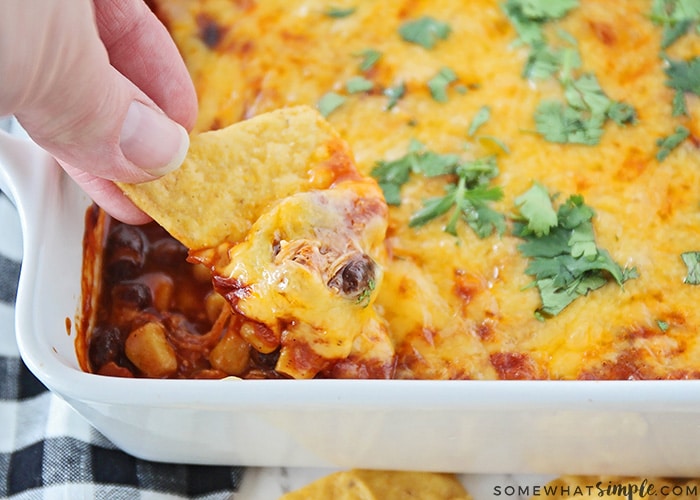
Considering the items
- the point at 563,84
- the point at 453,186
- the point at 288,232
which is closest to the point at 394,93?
the point at 453,186

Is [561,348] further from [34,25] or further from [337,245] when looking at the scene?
[34,25]

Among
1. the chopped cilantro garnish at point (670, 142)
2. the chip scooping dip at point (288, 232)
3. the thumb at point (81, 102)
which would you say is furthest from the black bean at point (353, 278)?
the chopped cilantro garnish at point (670, 142)

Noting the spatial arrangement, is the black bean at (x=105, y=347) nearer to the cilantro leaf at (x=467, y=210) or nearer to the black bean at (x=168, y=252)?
the black bean at (x=168, y=252)

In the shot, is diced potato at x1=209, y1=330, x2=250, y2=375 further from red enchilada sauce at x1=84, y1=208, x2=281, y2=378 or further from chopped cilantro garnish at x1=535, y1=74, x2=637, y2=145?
chopped cilantro garnish at x1=535, y1=74, x2=637, y2=145

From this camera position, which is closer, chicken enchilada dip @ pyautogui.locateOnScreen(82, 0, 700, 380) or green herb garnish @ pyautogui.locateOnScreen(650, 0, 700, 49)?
chicken enchilada dip @ pyautogui.locateOnScreen(82, 0, 700, 380)

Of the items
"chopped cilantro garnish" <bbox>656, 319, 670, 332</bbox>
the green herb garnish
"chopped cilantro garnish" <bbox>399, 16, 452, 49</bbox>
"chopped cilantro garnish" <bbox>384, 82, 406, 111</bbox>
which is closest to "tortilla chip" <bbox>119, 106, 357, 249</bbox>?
"chopped cilantro garnish" <bbox>384, 82, 406, 111</bbox>

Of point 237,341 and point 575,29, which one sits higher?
point 575,29

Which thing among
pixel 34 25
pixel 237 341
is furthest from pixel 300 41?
pixel 34 25
